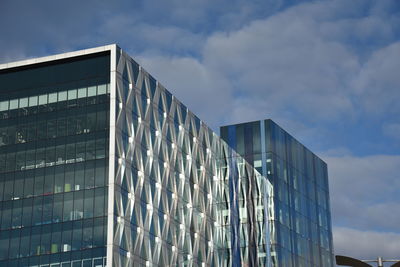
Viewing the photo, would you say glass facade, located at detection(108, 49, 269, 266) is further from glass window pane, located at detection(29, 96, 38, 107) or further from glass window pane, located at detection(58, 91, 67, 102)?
glass window pane, located at detection(29, 96, 38, 107)

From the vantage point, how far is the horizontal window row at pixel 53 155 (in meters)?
72.1

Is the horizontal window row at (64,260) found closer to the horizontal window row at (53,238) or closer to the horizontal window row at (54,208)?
the horizontal window row at (53,238)

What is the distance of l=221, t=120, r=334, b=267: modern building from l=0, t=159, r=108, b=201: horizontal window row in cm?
3129

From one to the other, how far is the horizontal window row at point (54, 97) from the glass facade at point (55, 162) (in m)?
0.07

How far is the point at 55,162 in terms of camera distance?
2881 inches

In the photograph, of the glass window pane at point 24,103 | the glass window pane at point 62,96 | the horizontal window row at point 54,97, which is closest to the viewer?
the horizontal window row at point 54,97

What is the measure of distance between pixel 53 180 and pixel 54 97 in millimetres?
8243

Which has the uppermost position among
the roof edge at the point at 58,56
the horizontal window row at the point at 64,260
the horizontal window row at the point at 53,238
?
the roof edge at the point at 58,56

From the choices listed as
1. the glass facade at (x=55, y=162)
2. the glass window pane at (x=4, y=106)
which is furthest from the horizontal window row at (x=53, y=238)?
the glass window pane at (x=4, y=106)

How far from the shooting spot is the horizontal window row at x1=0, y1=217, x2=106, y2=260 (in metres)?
69.3

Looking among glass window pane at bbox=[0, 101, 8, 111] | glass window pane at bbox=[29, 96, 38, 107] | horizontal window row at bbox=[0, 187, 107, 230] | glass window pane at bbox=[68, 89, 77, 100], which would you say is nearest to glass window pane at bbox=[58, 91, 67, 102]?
glass window pane at bbox=[68, 89, 77, 100]

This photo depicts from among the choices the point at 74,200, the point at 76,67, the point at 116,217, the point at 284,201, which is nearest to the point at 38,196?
the point at 74,200

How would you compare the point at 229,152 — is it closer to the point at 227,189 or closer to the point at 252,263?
the point at 227,189

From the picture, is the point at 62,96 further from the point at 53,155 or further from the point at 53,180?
the point at 53,180
